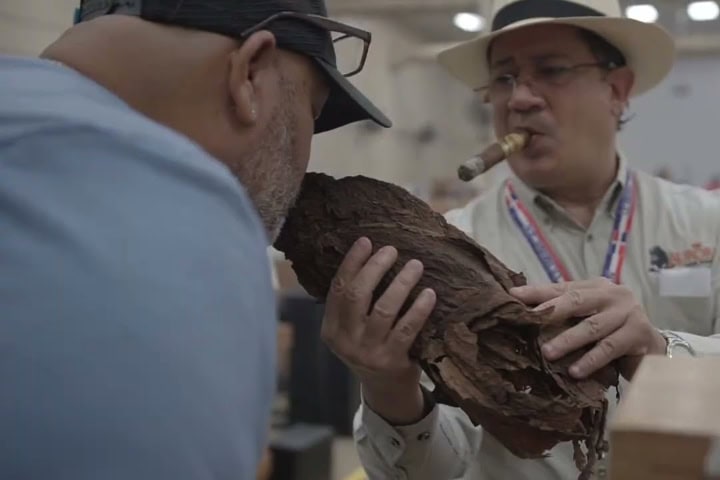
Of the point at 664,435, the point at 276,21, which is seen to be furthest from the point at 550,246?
the point at 664,435

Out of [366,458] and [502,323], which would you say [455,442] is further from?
[502,323]

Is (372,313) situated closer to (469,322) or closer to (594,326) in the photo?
(469,322)

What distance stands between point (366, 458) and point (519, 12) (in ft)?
2.86

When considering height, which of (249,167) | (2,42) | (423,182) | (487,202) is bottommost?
(423,182)

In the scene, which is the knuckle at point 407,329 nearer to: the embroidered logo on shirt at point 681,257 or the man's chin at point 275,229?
the man's chin at point 275,229

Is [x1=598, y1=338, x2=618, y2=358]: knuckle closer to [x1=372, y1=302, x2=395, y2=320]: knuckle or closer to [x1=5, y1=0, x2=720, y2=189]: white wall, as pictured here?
[x1=372, y1=302, x2=395, y2=320]: knuckle

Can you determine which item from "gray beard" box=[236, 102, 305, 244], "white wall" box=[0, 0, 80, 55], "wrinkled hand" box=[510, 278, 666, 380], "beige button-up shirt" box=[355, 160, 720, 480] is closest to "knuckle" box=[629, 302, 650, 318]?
"wrinkled hand" box=[510, 278, 666, 380]

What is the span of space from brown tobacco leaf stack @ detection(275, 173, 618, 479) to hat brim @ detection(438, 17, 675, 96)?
0.65m

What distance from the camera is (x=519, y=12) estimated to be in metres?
1.75


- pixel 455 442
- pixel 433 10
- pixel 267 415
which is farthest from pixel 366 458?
pixel 433 10

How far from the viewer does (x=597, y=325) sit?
1.21m

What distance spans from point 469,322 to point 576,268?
68 centimetres

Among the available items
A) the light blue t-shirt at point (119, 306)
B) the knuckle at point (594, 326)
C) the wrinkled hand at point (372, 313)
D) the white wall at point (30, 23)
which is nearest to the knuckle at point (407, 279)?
the wrinkled hand at point (372, 313)

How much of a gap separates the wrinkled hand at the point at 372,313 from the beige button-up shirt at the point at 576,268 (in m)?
0.27
